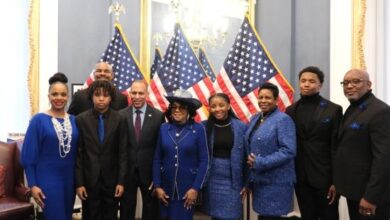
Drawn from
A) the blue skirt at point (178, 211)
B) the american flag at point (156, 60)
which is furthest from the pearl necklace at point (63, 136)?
the american flag at point (156, 60)

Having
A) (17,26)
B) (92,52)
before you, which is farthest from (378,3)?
(17,26)

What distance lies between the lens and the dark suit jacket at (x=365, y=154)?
275 centimetres

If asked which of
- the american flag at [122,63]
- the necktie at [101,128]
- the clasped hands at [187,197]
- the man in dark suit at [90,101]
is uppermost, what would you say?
the american flag at [122,63]

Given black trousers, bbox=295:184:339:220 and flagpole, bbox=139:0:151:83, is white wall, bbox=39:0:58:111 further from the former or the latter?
black trousers, bbox=295:184:339:220

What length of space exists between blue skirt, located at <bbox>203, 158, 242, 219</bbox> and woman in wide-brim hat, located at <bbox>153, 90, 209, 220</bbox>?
0.39 feet

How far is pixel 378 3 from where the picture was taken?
4.28 m

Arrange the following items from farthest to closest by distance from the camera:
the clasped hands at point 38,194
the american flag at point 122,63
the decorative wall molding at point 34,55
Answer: the american flag at point 122,63 < the decorative wall molding at point 34,55 < the clasped hands at point 38,194

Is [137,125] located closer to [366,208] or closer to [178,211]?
[178,211]

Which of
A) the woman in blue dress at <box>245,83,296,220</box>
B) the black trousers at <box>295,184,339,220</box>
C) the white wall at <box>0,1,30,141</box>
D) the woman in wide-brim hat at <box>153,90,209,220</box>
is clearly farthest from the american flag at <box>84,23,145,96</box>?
the black trousers at <box>295,184,339,220</box>

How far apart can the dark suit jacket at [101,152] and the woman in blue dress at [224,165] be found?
73cm

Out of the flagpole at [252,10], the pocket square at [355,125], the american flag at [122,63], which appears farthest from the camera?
the flagpole at [252,10]

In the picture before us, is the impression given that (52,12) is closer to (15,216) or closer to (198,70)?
(198,70)

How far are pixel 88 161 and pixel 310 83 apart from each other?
6.40 feet

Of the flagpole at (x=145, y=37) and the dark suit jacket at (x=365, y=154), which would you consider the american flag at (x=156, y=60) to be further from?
the dark suit jacket at (x=365, y=154)
